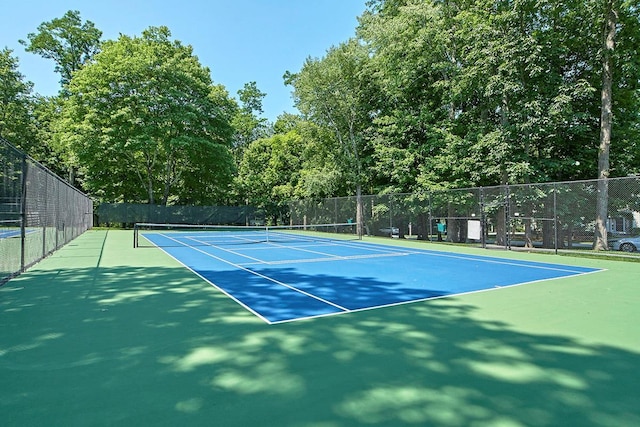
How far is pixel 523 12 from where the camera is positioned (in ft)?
52.9

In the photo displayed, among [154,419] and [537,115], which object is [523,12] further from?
[154,419]

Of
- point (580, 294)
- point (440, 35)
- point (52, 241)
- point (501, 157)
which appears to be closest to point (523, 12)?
point (440, 35)

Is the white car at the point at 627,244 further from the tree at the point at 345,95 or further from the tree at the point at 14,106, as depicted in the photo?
the tree at the point at 14,106

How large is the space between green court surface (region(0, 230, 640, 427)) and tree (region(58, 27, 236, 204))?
28.2 m

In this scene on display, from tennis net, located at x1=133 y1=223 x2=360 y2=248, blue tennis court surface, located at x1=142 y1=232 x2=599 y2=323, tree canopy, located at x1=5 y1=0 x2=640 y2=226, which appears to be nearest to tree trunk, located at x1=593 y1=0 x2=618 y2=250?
tree canopy, located at x1=5 y1=0 x2=640 y2=226

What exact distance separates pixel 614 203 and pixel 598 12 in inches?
310

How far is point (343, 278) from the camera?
8000 millimetres

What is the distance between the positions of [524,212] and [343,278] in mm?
11618

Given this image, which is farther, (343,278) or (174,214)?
(174,214)

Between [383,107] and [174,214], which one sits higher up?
[383,107]

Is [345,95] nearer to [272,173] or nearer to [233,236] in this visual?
[233,236]

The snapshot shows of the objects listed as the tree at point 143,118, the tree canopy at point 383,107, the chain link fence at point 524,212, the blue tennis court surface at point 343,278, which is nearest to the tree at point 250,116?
the tree canopy at point 383,107

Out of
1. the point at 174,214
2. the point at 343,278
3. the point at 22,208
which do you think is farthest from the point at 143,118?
the point at 343,278

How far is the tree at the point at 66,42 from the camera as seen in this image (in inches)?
A: 1489
